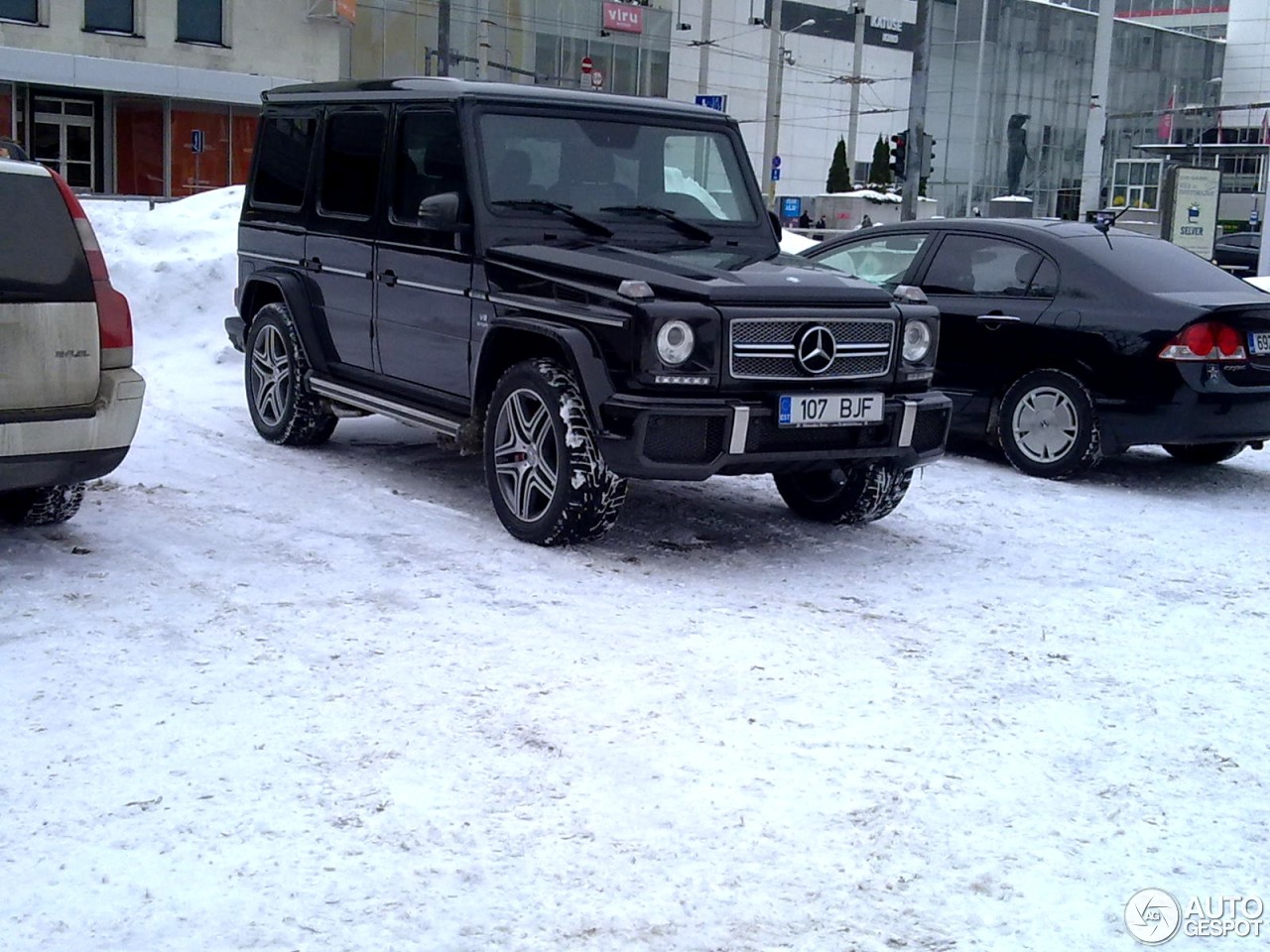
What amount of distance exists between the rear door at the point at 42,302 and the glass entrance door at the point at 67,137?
118ft

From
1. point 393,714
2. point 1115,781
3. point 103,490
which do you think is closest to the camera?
point 1115,781

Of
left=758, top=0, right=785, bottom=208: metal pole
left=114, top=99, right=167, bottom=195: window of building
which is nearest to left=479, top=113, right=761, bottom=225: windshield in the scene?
left=114, top=99, right=167, bottom=195: window of building

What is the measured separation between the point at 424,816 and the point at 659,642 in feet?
5.50

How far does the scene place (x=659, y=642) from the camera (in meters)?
5.40

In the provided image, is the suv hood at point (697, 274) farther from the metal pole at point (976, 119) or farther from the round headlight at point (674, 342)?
the metal pole at point (976, 119)

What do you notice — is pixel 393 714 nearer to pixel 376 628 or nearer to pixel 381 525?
pixel 376 628

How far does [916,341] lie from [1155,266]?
3070 millimetres

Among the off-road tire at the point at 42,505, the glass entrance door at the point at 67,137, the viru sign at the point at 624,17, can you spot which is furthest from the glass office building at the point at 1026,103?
the off-road tire at the point at 42,505

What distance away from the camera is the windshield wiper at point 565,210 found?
7.33 metres

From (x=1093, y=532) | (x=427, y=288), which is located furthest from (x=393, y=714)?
(x=1093, y=532)

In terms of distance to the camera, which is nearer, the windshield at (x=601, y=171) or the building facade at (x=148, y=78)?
the windshield at (x=601, y=171)

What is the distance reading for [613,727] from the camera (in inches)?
178

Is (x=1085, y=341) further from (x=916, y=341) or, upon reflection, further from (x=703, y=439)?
(x=703, y=439)

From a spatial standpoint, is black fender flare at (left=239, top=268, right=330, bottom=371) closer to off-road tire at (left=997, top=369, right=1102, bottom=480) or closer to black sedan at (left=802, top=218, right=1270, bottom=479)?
black sedan at (left=802, top=218, right=1270, bottom=479)
